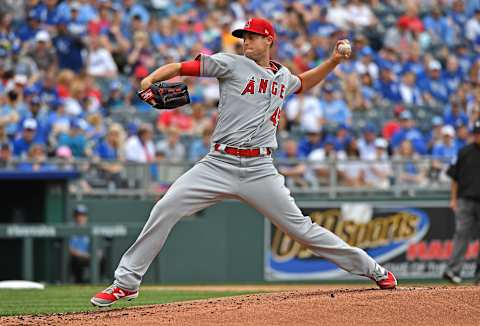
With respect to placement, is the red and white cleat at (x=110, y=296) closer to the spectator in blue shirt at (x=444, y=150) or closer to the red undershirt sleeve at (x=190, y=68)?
the red undershirt sleeve at (x=190, y=68)

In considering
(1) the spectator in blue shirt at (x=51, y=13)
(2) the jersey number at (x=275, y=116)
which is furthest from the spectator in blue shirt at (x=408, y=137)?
(2) the jersey number at (x=275, y=116)

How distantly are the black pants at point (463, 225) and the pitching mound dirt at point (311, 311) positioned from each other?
478 centimetres

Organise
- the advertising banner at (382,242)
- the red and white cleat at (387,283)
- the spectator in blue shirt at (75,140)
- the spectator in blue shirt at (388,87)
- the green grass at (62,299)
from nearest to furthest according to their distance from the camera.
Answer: the red and white cleat at (387,283) < the green grass at (62,299) < the spectator in blue shirt at (75,140) < the advertising banner at (382,242) < the spectator in blue shirt at (388,87)

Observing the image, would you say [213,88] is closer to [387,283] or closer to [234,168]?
[387,283]

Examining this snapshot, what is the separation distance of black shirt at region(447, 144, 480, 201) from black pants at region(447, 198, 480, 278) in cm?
13

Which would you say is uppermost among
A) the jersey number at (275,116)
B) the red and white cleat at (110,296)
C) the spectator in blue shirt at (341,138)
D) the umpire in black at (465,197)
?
the spectator in blue shirt at (341,138)

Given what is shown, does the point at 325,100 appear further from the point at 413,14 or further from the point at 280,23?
the point at 413,14

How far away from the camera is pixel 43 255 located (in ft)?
44.5

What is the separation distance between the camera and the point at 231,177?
7.18 metres

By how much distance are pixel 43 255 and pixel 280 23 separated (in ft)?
25.5

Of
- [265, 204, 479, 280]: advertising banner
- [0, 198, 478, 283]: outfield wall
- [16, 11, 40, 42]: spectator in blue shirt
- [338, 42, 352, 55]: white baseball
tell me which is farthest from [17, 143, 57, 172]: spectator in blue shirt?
[338, 42, 352, 55]: white baseball

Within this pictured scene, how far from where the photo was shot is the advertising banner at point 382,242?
15078 millimetres

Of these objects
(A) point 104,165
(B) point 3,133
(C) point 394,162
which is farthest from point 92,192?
(C) point 394,162

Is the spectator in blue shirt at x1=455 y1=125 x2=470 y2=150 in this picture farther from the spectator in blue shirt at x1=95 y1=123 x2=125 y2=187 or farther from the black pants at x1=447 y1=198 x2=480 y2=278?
the spectator in blue shirt at x1=95 y1=123 x2=125 y2=187
